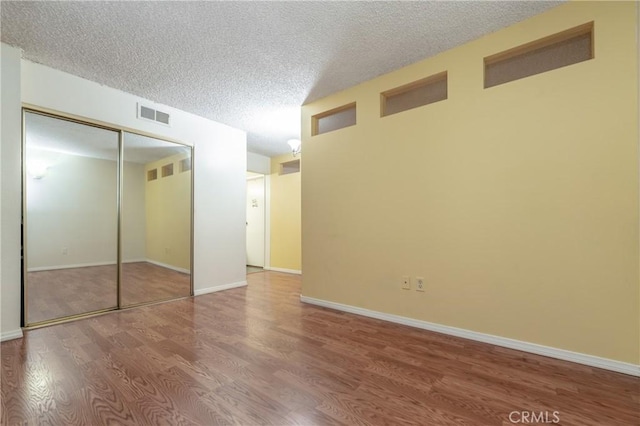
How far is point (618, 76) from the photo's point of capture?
5.86ft

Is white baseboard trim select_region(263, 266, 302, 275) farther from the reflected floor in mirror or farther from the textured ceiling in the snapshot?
the textured ceiling

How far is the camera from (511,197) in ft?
7.02

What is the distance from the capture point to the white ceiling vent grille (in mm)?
3271

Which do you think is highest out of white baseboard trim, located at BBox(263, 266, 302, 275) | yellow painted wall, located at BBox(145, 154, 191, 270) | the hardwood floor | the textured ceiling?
the textured ceiling

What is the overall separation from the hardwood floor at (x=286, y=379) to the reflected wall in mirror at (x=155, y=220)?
886 millimetres

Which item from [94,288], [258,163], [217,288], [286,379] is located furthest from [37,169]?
[258,163]

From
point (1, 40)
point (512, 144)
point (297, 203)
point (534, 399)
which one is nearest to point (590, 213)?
point (512, 144)

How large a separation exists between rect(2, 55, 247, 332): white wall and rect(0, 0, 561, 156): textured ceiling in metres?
0.18

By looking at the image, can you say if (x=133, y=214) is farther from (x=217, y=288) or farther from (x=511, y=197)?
(x=511, y=197)

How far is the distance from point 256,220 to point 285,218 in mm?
962

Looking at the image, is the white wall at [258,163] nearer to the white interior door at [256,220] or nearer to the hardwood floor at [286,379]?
the white interior door at [256,220]

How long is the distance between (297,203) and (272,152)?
1296mm

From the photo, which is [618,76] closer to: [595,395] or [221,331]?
[595,395]

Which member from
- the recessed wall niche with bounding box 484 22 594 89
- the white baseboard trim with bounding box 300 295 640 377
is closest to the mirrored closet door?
the white baseboard trim with bounding box 300 295 640 377
